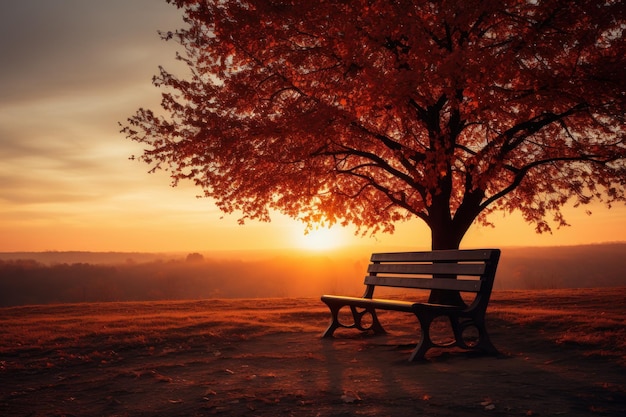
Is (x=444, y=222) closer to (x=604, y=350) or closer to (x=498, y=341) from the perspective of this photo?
(x=498, y=341)

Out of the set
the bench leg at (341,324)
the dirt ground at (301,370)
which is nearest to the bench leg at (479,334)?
the dirt ground at (301,370)

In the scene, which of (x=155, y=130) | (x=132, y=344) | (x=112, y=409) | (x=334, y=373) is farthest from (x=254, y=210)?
(x=112, y=409)

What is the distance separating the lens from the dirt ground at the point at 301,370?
505 centimetres

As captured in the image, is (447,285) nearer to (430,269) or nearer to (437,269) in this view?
(437,269)

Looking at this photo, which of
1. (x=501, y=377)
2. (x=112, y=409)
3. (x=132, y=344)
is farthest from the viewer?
(x=132, y=344)

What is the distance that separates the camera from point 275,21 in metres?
11.6

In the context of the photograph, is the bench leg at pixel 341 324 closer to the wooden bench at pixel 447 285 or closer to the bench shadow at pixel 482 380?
the wooden bench at pixel 447 285

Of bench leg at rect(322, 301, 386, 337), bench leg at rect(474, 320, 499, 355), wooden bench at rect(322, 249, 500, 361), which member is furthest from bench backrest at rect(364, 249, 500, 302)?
bench leg at rect(474, 320, 499, 355)

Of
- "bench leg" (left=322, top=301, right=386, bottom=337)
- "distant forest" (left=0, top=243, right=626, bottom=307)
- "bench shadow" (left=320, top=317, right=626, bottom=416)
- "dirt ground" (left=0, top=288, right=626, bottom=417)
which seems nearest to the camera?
"bench shadow" (left=320, top=317, right=626, bottom=416)

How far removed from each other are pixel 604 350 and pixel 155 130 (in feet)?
33.9

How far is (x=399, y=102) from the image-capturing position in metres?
9.98

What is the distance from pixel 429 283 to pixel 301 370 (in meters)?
2.33

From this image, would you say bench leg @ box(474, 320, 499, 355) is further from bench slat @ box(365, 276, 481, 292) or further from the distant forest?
the distant forest

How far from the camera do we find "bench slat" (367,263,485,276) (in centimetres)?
712
